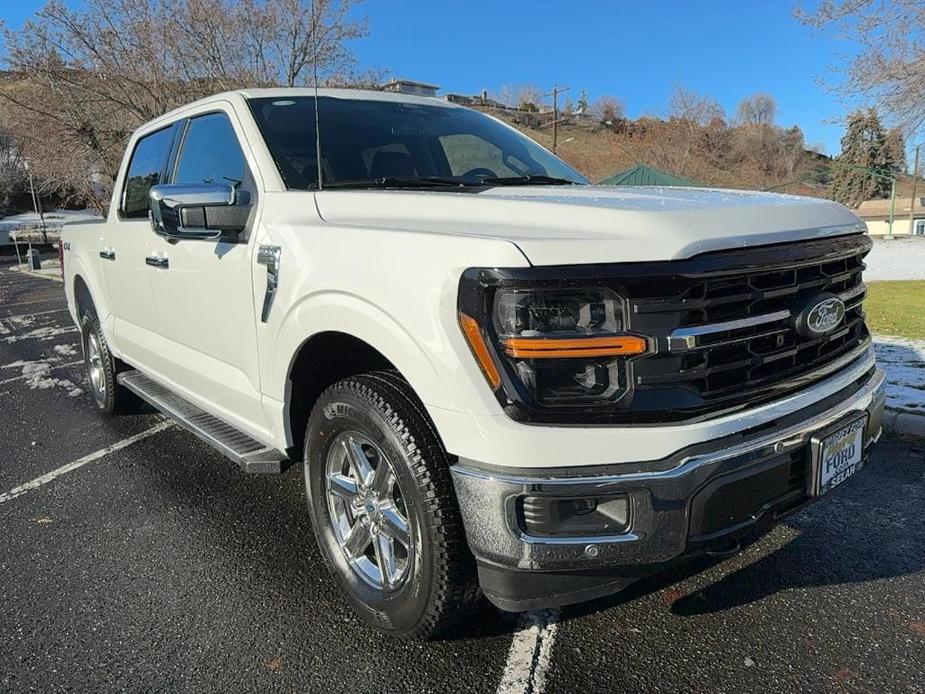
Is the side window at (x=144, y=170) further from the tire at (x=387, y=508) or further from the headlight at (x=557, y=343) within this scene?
the headlight at (x=557, y=343)

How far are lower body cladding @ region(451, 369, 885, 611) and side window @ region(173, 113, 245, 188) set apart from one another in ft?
6.46

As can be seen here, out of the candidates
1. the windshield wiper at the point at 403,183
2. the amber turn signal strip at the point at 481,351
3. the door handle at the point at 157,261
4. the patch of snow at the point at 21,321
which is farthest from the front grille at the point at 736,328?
the patch of snow at the point at 21,321

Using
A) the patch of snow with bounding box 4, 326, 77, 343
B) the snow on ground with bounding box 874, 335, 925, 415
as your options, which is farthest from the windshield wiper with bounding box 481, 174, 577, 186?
the patch of snow with bounding box 4, 326, 77, 343

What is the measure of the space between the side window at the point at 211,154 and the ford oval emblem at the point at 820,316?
7.56 feet

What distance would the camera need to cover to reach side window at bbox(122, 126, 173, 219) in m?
4.09

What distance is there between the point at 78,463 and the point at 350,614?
260 centimetres

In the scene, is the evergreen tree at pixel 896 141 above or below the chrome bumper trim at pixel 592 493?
above

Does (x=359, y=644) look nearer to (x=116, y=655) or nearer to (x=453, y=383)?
(x=116, y=655)

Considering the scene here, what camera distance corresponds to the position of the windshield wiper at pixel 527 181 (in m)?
3.16

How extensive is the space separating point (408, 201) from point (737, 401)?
4.18 ft

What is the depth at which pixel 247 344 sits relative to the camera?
2.92 metres

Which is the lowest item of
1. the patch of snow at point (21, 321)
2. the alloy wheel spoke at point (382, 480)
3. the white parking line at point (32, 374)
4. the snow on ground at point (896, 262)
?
the patch of snow at point (21, 321)

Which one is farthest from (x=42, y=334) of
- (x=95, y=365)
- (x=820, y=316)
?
(x=820, y=316)

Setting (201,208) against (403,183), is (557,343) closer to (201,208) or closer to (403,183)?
(403,183)
